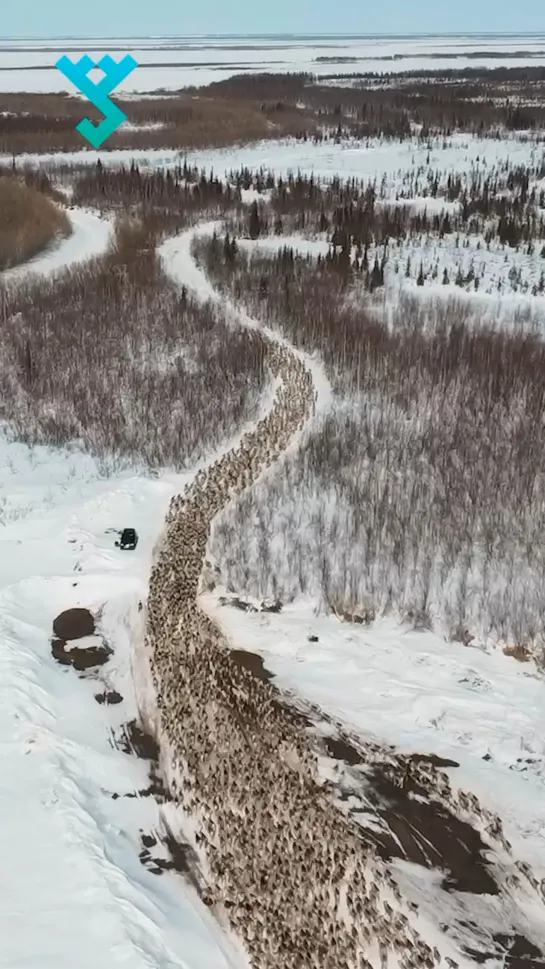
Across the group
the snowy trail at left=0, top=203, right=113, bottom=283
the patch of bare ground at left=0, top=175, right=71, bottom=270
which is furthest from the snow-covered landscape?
the patch of bare ground at left=0, top=175, right=71, bottom=270

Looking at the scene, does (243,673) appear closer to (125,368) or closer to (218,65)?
(125,368)

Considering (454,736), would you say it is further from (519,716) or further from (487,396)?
(487,396)

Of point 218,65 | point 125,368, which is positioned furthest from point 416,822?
point 218,65

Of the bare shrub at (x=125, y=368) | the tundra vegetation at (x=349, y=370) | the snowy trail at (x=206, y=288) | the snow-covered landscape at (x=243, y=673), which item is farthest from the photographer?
the snowy trail at (x=206, y=288)

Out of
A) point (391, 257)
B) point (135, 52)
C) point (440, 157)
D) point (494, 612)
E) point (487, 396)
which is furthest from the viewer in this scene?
point (135, 52)

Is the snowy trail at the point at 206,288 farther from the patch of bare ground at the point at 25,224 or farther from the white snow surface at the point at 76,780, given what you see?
the white snow surface at the point at 76,780

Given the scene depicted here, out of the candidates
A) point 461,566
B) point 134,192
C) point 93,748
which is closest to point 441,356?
point 461,566

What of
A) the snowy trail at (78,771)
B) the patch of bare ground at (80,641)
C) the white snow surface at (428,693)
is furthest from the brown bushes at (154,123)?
the white snow surface at (428,693)
